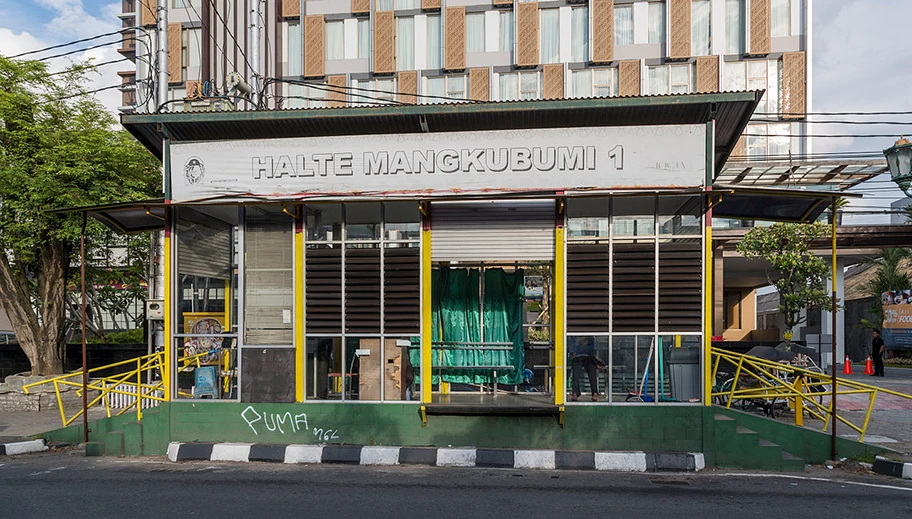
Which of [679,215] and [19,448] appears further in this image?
[19,448]

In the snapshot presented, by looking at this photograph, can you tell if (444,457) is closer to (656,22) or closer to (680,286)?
(680,286)

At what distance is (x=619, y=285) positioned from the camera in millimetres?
10102

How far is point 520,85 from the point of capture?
2973 cm

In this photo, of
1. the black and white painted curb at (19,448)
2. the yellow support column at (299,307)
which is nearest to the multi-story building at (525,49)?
the yellow support column at (299,307)

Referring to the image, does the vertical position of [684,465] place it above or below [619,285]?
below

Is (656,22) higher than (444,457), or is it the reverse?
(656,22)

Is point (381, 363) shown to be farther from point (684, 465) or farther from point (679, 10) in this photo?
point (679, 10)

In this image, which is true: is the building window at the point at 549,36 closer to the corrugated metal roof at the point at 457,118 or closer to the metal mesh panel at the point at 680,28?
the metal mesh panel at the point at 680,28

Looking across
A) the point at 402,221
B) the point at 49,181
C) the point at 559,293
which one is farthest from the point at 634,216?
the point at 49,181

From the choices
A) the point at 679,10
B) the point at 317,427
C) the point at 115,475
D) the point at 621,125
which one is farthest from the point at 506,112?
the point at 679,10

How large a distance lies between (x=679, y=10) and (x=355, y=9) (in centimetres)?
1408

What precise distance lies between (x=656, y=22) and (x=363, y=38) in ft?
42.3

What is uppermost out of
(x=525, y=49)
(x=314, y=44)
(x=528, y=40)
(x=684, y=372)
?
(x=314, y=44)

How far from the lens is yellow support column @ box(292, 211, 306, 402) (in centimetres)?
1051
